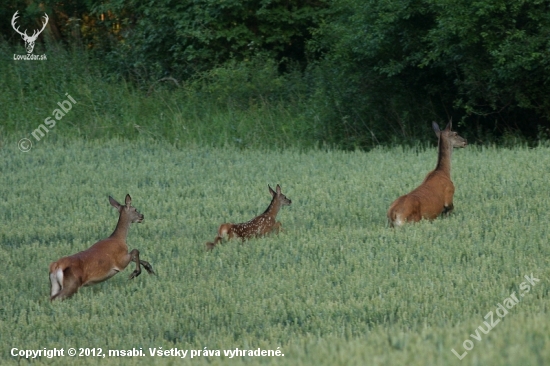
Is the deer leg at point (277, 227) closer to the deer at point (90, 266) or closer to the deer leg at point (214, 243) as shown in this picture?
the deer leg at point (214, 243)

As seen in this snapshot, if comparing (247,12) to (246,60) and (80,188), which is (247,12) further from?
(80,188)

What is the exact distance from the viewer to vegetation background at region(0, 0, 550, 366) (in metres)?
7.59

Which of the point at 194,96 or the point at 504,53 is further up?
the point at 194,96

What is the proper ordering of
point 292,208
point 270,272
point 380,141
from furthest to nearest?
1. point 380,141
2. point 292,208
3. point 270,272

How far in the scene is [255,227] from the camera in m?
10.9

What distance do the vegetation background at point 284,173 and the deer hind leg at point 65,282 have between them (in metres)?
0.12

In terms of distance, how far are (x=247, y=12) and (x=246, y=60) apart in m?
1.71

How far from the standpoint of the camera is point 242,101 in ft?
78.9

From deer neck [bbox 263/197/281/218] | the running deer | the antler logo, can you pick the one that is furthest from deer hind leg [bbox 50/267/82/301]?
the antler logo

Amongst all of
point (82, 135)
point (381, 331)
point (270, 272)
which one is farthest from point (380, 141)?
point (381, 331)
